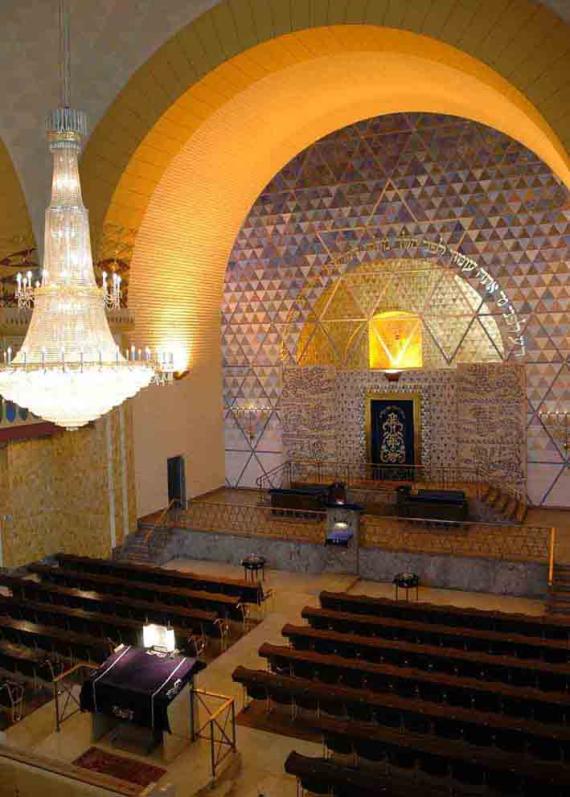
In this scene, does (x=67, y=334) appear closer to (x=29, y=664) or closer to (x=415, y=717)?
(x=29, y=664)

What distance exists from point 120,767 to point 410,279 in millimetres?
13573

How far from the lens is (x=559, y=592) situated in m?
12.7

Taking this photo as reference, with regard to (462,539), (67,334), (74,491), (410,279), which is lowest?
(462,539)

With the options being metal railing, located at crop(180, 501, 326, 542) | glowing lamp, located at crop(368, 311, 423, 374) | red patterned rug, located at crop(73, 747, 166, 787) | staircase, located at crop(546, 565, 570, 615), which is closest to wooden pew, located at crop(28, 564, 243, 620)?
metal railing, located at crop(180, 501, 326, 542)

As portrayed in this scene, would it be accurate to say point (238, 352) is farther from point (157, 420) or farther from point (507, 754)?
point (507, 754)

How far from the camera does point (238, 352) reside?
67.3 feet

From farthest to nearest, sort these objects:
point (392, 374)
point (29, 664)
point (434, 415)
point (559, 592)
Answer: point (392, 374)
point (434, 415)
point (559, 592)
point (29, 664)

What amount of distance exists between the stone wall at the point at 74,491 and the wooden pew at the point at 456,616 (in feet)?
20.4

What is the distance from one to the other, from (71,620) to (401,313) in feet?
37.1

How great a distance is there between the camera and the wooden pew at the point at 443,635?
957 cm

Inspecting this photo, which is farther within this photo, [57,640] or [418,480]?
[418,480]

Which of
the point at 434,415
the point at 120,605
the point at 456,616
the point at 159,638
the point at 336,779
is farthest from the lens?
the point at 434,415

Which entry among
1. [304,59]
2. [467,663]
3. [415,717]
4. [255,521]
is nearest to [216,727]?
[415,717]

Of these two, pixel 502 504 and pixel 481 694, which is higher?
pixel 502 504
